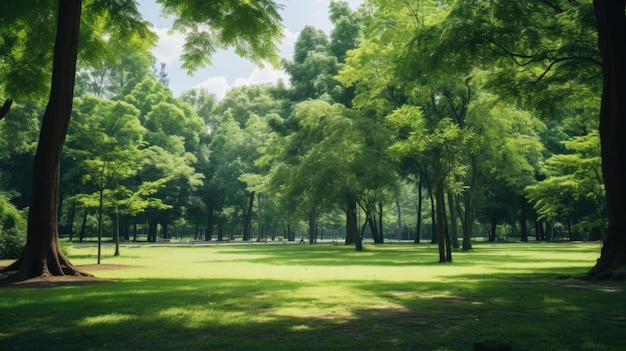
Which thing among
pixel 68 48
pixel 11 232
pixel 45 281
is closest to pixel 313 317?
pixel 45 281

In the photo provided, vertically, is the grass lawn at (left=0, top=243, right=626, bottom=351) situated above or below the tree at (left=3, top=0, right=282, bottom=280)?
below

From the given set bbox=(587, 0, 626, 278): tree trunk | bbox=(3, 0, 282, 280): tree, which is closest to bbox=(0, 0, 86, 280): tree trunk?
bbox=(3, 0, 282, 280): tree

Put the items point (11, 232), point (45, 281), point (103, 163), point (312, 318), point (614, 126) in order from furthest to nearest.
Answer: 1. point (103, 163)
2. point (11, 232)
3. point (614, 126)
4. point (45, 281)
5. point (312, 318)

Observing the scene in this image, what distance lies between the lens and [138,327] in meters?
7.07

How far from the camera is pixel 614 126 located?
12953 mm

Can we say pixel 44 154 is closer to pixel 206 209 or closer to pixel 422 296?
pixel 422 296

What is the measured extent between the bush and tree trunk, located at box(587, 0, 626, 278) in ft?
82.4

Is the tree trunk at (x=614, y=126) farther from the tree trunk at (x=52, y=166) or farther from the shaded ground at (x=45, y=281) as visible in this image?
the tree trunk at (x=52, y=166)

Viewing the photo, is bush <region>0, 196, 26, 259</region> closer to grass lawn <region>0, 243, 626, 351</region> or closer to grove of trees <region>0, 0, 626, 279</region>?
grove of trees <region>0, 0, 626, 279</region>

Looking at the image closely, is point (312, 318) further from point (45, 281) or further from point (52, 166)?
point (52, 166)

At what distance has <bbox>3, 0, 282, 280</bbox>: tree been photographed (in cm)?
1352

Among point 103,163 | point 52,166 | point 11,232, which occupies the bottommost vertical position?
point 11,232

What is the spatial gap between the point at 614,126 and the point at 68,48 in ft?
52.5

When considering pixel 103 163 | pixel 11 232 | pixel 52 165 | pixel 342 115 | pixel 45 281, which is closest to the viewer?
pixel 45 281
